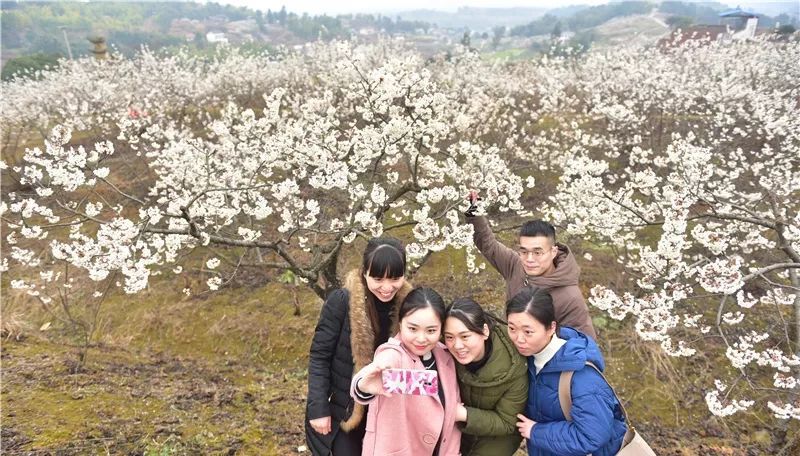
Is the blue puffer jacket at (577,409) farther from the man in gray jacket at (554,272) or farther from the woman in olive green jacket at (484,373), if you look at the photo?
the man in gray jacket at (554,272)

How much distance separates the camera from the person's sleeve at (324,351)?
8.48ft

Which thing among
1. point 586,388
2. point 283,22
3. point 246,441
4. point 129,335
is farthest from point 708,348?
point 283,22

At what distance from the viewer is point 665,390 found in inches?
263

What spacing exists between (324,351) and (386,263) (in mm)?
698

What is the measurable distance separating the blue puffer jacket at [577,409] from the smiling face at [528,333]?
0.10 meters

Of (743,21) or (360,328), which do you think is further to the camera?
(743,21)

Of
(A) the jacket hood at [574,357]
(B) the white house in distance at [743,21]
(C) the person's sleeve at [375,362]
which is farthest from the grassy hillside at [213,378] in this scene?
(B) the white house in distance at [743,21]

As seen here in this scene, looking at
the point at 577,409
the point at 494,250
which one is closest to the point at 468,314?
the point at 577,409

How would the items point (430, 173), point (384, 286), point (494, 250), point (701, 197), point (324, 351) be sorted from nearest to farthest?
point (384, 286) < point (324, 351) < point (494, 250) < point (701, 197) < point (430, 173)

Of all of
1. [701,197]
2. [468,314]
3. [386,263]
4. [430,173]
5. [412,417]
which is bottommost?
[430,173]

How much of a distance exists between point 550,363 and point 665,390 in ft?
18.8

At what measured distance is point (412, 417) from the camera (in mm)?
2352

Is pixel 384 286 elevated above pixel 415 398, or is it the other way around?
pixel 384 286

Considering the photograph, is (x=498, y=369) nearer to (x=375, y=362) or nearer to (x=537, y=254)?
(x=375, y=362)
